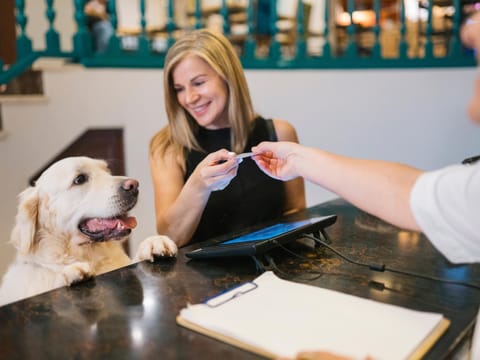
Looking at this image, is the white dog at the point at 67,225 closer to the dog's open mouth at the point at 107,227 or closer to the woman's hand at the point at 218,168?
the dog's open mouth at the point at 107,227

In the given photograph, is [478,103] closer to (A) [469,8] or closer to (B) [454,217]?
(B) [454,217]

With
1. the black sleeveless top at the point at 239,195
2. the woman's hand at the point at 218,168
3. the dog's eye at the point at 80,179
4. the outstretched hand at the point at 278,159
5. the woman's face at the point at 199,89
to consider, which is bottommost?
the black sleeveless top at the point at 239,195

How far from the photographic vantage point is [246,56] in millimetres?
3113

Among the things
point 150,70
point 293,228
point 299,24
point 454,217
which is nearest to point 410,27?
point 299,24

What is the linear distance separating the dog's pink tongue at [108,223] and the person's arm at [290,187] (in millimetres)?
751

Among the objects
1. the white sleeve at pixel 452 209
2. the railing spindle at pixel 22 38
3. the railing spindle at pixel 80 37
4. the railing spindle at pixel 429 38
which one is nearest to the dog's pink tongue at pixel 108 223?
the white sleeve at pixel 452 209

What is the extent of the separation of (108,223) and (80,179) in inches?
6.6

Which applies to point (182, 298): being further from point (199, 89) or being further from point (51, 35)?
point (51, 35)

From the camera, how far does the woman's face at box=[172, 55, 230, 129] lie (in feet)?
5.74

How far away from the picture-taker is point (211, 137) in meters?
1.90

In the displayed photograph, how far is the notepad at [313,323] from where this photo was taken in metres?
0.69

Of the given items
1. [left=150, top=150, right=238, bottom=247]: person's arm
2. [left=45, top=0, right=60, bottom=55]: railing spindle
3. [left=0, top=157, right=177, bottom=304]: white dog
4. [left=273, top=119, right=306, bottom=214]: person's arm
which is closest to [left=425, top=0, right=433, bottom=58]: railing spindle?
[left=273, top=119, right=306, bottom=214]: person's arm

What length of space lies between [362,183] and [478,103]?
228mm

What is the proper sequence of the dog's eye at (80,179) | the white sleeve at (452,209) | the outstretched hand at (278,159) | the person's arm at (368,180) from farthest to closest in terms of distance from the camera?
the dog's eye at (80,179), the outstretched hand at (278,159), the person's arm at (368,180), the white sleeve at (452,209)
